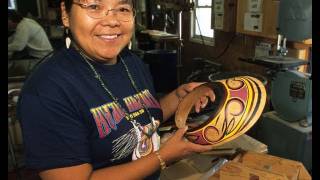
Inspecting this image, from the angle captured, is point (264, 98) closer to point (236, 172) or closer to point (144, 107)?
point (144, 107)

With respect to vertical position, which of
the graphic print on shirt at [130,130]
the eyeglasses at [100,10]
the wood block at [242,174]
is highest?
the eyeglasses at [100,10]

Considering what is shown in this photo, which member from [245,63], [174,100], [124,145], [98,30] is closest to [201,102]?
[174,100]

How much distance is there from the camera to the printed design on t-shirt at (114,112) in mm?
895

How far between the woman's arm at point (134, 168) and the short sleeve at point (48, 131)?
0.02 meters

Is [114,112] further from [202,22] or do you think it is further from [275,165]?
[202,22]

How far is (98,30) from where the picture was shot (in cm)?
93

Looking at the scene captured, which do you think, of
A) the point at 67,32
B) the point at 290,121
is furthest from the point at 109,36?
the point at 290,121

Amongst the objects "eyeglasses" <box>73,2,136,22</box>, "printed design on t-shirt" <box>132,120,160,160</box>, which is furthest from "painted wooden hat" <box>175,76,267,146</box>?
"eyeglasses" <box>73,2,136,22</box>

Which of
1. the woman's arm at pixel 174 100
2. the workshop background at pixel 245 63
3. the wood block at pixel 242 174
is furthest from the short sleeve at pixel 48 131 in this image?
the wood block at pixel 242 174

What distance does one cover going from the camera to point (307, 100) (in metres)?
1.82

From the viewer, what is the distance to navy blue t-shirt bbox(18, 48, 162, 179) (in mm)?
795

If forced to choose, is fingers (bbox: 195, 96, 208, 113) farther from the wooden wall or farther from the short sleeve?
the wooden wall

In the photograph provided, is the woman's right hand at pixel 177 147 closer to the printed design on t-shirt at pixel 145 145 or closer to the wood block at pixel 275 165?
the printed design on t-shirt at pixel 145 145
